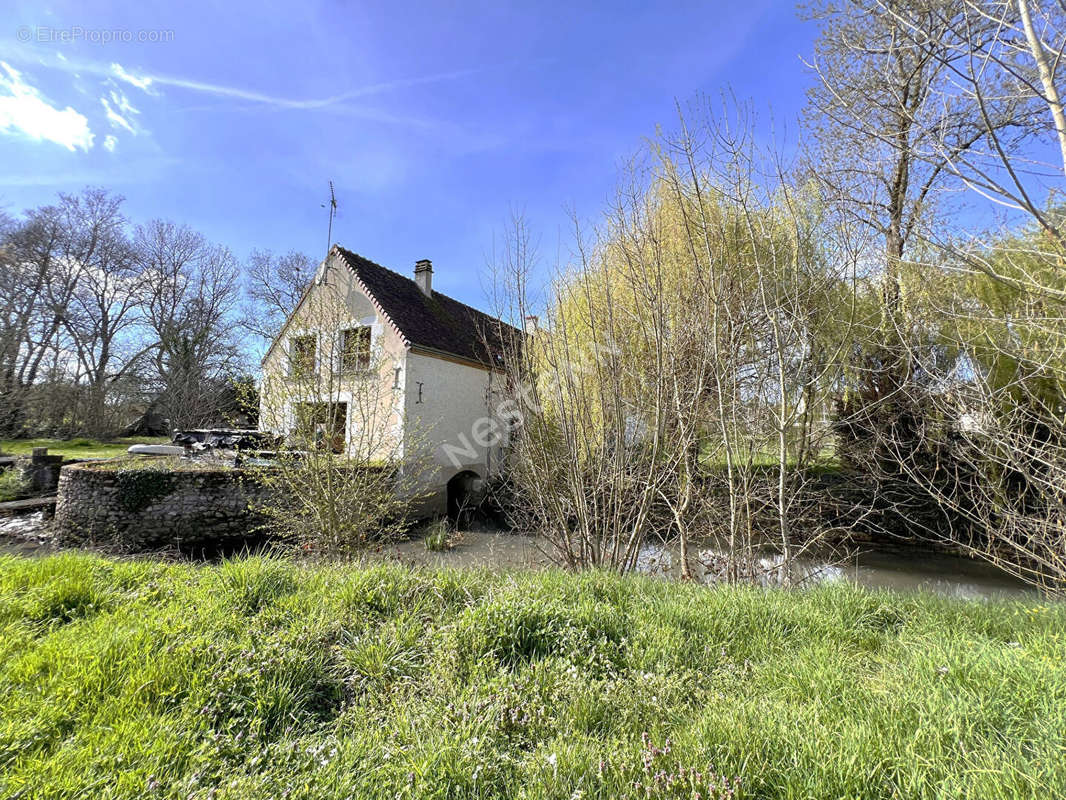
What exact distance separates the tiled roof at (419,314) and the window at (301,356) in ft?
19.3

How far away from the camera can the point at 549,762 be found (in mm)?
1647

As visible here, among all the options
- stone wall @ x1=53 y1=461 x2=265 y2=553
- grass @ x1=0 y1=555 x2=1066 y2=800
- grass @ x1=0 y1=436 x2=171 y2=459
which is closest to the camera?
grass @ x1=0 y1=555 x2=1066 y2=800

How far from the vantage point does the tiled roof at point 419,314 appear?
45.9 feet

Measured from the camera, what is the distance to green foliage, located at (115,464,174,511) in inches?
384

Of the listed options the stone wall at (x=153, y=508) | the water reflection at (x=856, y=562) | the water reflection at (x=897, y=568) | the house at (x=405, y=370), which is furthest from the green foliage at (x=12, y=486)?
the water reflection at (x=897, y=568)

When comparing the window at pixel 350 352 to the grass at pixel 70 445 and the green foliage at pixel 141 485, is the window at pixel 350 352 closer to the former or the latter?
the green foliage at pixel 141 485

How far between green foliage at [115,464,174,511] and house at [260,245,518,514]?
442cm

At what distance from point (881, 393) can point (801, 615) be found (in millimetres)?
8488

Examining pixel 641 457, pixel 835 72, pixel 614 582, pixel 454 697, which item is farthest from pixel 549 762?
pixel 835 72

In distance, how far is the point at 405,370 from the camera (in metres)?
13.0

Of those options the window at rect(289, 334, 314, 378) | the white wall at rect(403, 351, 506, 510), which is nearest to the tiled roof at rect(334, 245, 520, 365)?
the white wall at rect(403, 351, 506, 510)

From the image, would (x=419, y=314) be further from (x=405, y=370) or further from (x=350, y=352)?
(x=350, y=352)

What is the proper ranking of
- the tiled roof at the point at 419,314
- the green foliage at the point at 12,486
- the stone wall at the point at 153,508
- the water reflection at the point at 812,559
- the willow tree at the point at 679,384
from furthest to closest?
1. the tiled roof at the point at 419,314
2. the green foliage at the point at 12,486
3. the stone wall at the point at 153,508
4. the water reflection at the point at 812,559
5. the willow tree at the point at 679,384

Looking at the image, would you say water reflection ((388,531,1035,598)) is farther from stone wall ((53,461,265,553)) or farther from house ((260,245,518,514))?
stone wall ((53,461,265,553))
